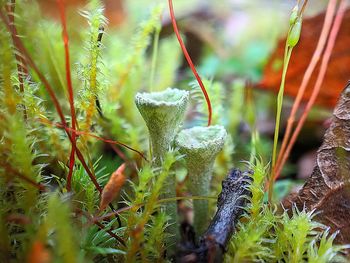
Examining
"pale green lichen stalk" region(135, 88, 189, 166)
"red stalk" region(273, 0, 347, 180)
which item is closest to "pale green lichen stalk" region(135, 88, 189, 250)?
"pale green lichen stalk" region(135, 88, 189, 166)

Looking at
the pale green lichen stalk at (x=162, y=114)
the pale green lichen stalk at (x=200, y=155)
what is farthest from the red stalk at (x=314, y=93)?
the pale green lichen stalk at (x=162, y=114)

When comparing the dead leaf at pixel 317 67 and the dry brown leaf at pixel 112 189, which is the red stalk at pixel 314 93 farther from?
the dry brown leaf at pixel 112 189

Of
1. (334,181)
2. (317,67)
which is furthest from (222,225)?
(317,67)

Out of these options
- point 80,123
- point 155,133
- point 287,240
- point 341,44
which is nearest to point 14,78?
point 80,123

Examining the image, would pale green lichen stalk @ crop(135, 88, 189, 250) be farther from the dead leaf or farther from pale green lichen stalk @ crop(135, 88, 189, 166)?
the dead leaf

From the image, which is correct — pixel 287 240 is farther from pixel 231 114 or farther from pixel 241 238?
pixel 231 114

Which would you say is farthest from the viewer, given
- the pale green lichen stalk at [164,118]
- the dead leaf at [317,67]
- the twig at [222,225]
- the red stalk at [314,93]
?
the dead leaf at [317,67]

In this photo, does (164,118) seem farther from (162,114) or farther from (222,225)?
(222,225)
